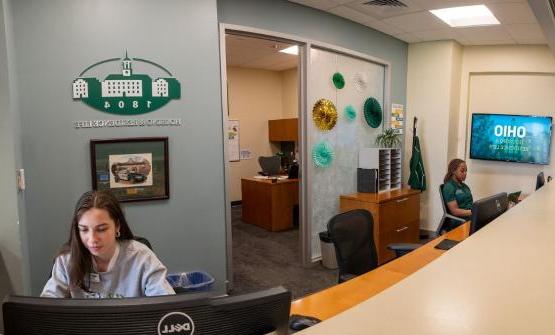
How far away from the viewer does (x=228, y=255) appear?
3.20 metres

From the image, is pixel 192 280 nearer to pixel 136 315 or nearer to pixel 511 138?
pixel 136 315

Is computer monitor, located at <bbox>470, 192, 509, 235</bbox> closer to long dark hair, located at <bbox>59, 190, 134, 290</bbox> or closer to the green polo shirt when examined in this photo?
the green polo shirt

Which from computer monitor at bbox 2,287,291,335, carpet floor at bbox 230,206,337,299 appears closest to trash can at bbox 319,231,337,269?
carpet floor at bbox 230,206,337,299

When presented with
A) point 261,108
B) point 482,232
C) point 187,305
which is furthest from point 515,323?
point 261,108

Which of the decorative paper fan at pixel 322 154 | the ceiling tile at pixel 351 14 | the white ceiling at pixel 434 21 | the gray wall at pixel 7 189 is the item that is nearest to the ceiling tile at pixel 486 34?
the white ceiling at pixel 434 21

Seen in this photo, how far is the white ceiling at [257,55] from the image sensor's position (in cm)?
511

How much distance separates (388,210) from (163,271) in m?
3.17

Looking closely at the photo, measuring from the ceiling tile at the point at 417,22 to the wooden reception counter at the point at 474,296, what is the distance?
10.1 ft

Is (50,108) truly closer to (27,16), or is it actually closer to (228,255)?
(27,16)

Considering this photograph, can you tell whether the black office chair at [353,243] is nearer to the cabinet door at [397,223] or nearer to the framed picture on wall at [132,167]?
the framed picture on wall at [132,167]

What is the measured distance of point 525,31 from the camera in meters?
4.40

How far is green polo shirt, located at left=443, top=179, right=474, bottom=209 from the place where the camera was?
3.74 meters

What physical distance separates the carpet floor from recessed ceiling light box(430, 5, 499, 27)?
3056mm

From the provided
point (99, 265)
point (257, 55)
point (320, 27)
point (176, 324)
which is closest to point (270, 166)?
point (257, 55)
